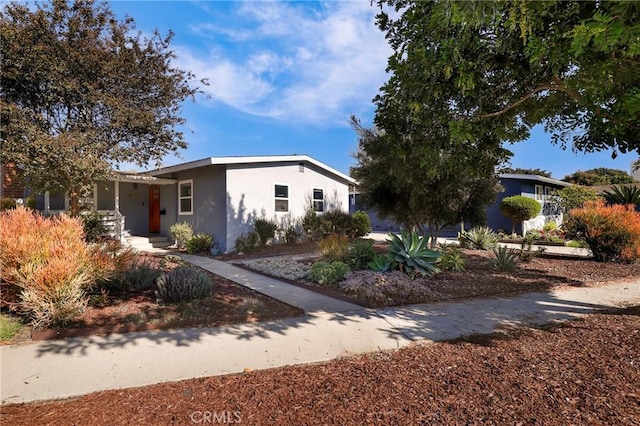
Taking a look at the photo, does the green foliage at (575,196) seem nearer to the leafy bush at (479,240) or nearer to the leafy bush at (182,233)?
the leafy bush at (479,240)

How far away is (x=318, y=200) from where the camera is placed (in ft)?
53.8

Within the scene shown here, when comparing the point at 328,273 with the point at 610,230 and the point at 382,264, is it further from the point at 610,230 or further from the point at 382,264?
the point at 610,230

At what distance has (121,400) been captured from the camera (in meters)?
2.84

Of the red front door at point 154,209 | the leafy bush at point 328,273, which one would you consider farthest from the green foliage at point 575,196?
the red front door at point 154,209

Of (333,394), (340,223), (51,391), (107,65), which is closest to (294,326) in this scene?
(333,394)

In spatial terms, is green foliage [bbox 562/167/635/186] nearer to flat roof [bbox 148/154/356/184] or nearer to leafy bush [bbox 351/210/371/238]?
leafy bush [bbox 351/210/371/238]

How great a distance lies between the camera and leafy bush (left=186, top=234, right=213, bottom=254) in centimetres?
1263

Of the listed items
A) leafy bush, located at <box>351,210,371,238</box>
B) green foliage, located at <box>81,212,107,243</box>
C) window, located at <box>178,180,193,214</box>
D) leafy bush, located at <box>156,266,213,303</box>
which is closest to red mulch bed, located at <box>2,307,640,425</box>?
leafy bush, located at <box>156,266,213,303</box>

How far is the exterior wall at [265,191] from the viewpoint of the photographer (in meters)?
12.8

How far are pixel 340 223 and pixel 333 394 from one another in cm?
1335

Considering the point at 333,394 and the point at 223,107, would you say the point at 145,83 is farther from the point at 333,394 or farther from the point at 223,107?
the point at 333,394

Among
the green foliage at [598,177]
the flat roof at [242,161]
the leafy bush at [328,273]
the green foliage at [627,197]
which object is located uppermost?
the green foliage at [598,177]

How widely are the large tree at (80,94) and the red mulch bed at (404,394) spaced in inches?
308

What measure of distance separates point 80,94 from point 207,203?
223 inches
